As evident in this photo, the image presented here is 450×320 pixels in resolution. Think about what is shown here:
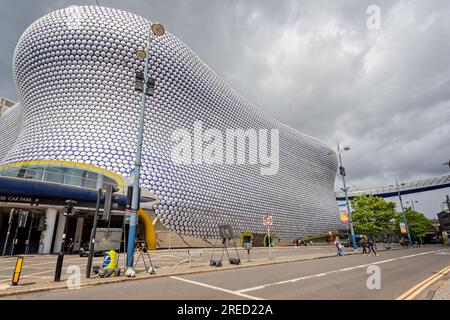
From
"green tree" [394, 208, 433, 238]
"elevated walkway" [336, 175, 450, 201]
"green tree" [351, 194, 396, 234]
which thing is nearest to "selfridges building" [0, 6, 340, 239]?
"green tree" [351, 194, 396, 234]

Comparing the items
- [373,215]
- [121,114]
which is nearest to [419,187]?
[373,215]

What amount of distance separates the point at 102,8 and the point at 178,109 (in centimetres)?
1859

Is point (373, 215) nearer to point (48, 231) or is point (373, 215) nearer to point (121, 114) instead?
point (121, 114)

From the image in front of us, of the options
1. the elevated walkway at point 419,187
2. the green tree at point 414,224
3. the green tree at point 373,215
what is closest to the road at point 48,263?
the green tree at point 373,215

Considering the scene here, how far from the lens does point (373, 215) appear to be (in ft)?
134

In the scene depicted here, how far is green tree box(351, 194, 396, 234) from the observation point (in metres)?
40.5

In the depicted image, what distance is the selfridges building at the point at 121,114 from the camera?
29.6m

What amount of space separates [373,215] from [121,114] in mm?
42960

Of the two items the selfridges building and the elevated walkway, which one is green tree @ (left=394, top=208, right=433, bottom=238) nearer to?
the elevated walkway

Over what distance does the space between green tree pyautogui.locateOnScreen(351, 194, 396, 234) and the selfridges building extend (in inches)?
663
